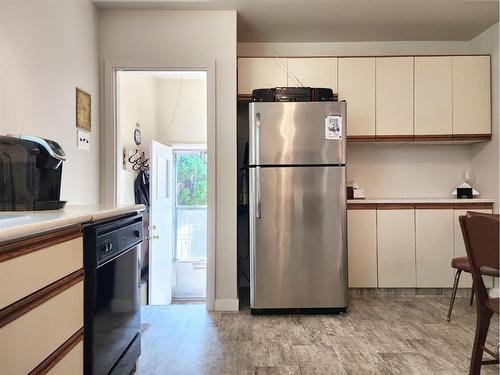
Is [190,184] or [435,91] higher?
[435,91]

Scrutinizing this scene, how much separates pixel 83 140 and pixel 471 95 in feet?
10.8

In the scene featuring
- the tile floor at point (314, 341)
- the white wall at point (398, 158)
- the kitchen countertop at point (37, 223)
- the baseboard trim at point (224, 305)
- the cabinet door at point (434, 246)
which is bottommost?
the tile floor at point (314, 341)

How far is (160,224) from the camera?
389cm

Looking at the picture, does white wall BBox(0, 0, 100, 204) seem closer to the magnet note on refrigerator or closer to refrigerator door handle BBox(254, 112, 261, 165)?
refrigerator door handle BBox(254, 112, 261, 165)

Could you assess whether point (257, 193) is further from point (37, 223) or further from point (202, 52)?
point (37, 223)

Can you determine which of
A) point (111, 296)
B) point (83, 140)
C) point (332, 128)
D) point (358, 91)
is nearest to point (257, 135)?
point (332, 128)

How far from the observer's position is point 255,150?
275 cm

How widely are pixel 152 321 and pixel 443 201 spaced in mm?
2663

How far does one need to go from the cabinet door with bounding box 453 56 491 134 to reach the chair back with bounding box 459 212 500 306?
2176 millimetres

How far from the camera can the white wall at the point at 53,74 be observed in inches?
69.8

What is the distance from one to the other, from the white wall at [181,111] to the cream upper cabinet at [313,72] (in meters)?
1.75

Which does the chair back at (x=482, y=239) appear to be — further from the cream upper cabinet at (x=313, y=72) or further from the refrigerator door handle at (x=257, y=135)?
the cream upper cabinet at (x=313, y=72)

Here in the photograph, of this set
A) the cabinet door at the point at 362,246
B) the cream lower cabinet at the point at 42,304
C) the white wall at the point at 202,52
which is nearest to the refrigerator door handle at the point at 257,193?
the white wall at the point at 202,52

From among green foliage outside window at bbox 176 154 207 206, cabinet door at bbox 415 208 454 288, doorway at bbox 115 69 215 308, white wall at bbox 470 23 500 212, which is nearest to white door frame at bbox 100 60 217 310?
doorway at bbox 115 69 215 308
